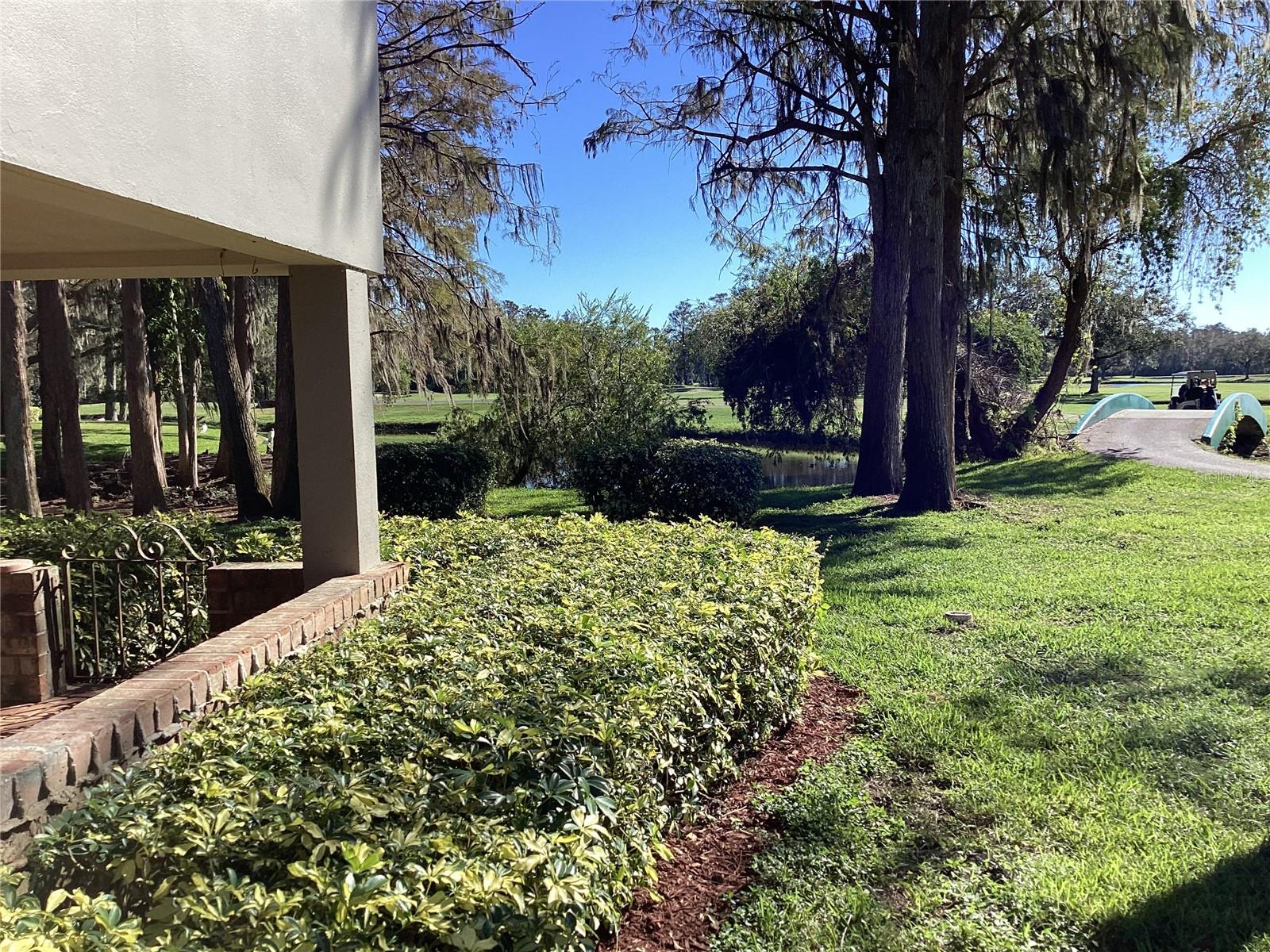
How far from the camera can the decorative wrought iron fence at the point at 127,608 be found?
196 inches

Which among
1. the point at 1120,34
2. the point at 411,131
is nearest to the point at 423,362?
the point at 411,131

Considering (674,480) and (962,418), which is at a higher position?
(962,418)

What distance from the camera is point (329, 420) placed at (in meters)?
4.69

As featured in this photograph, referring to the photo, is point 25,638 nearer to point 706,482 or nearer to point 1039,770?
point 1039,770

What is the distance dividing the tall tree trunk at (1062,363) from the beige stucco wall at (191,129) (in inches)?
656

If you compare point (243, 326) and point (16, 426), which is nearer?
point (16, 426)

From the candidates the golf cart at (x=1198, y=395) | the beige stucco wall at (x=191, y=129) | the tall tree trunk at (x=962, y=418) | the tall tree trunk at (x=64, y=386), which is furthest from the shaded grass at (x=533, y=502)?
the golf cart at (x=1198, y=395)

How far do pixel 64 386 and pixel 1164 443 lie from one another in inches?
822

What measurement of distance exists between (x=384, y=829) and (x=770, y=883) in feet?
5.39

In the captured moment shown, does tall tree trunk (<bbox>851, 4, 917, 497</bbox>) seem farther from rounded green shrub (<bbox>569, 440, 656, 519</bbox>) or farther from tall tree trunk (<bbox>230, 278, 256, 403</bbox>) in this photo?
tall tree trunk (<bbox>230, 278, 256, 403</bbox>)

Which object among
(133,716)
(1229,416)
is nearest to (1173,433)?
(1229,416)

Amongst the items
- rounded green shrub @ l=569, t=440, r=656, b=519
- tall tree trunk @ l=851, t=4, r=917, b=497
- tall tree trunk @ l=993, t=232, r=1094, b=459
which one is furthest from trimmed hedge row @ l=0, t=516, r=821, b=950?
tall tree trunk @ l=993, t=232, r=1094, b=459

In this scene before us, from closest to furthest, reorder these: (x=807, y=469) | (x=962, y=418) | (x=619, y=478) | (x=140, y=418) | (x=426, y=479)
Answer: (x=619, y=478)
(x=426, y=479)
(x=140, y=418)
(x=962, y=418)
(x=807, y=469)

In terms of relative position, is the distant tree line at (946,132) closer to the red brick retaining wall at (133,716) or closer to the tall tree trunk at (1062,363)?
the tall tree trunk at (1062,363)
